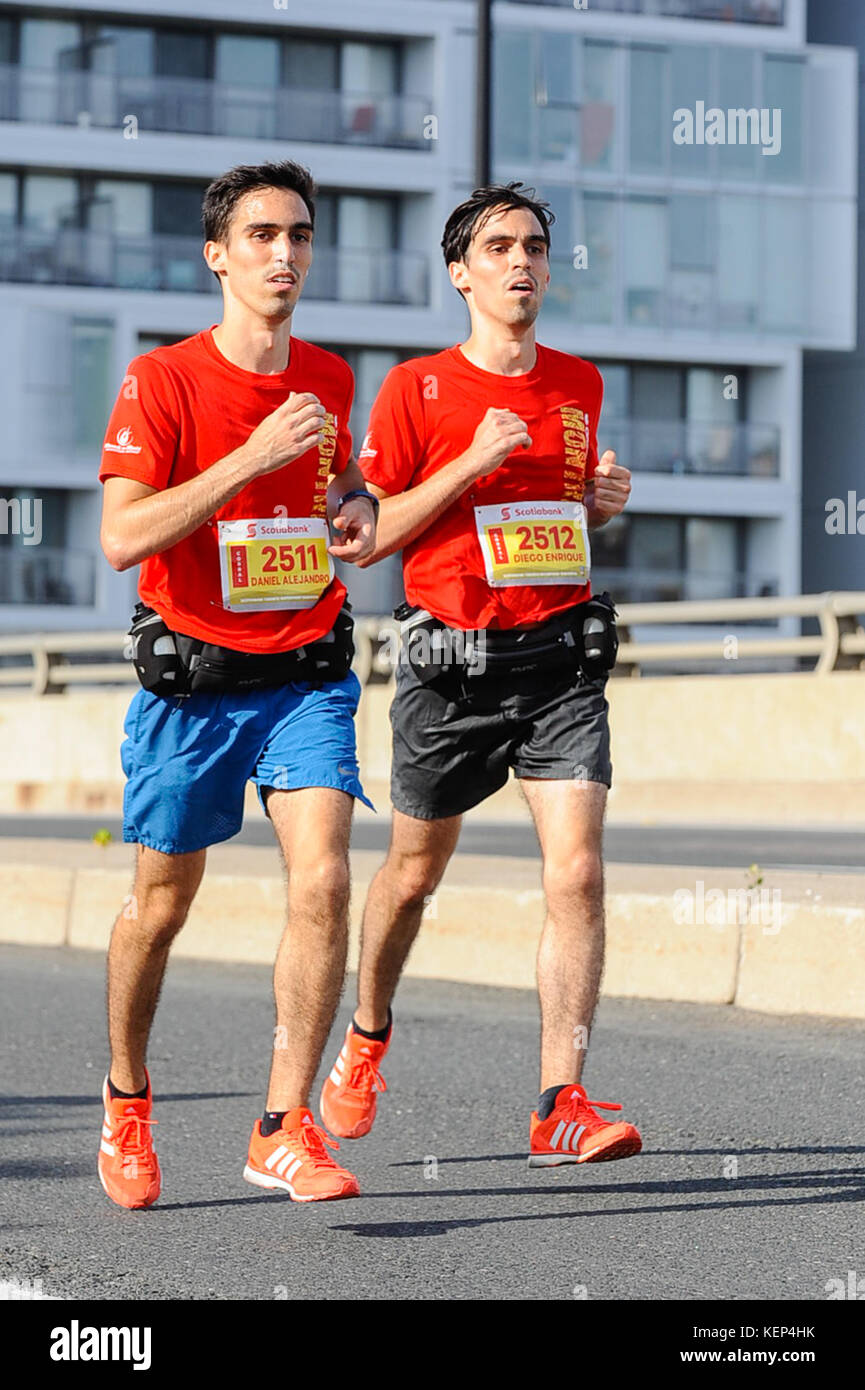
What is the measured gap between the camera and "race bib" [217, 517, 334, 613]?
5203 mm

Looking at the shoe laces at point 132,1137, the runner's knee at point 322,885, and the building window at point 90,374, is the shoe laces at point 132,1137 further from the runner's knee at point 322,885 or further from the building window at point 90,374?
the building window at point 90,374

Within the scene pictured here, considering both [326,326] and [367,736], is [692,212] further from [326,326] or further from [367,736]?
[367,736]

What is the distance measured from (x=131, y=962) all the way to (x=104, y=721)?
57.9 feet

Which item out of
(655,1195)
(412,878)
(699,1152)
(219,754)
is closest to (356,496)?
(219,754)

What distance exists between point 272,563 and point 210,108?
44.8 metres

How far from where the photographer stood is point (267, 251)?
5289 millimetres

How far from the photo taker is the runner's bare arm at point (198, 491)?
4988mm

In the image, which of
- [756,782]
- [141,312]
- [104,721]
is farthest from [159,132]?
[756,782]

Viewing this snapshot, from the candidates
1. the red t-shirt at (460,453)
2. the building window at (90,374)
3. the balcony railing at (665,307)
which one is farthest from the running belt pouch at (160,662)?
the balcony railing at (665,307)

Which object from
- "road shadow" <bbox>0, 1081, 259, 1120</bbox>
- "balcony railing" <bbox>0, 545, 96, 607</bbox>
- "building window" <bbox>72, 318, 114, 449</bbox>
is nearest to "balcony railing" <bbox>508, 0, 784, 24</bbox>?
"building window" <bbox>72, 318, 114, 449</bbox>

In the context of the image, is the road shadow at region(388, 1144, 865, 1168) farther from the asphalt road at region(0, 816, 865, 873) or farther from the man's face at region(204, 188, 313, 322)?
the asphalt road at region(0, 816, 865, 873)

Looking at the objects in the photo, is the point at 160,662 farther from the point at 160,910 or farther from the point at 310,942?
the point at 310,942
